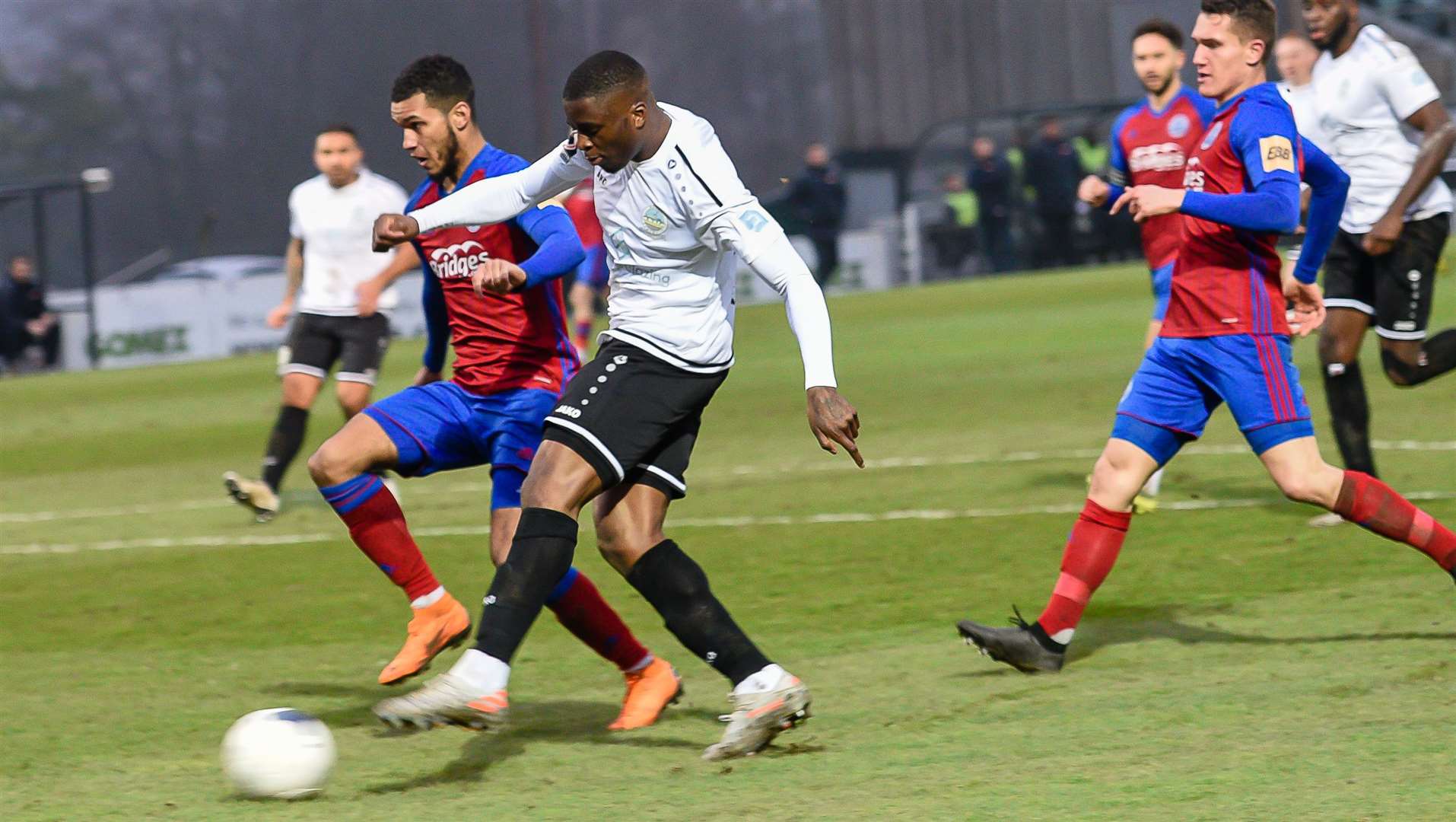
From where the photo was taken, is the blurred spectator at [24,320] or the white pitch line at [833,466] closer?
the white pitch line at [833,466]

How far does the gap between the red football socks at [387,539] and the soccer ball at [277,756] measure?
136 cm

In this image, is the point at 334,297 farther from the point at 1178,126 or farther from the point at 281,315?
the point at 1178,126

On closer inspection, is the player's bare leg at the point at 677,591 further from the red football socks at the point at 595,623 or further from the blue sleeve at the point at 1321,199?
the blue sleeve at the point at 1321,199

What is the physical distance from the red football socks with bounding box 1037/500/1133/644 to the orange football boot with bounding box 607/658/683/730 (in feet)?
3.85

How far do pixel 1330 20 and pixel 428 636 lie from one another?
4.75 meters

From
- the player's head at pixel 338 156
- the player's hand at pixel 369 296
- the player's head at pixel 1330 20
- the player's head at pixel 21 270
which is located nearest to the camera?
the player's head at pixel 1330 20

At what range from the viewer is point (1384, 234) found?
766 cm

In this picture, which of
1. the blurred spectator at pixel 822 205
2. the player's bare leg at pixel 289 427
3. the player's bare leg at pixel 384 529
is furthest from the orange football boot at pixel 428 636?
the blurred spectator at pixel 822 205

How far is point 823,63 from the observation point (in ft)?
129

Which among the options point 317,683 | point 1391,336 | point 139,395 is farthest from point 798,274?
point 139,395

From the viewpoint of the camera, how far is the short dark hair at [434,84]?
19.5 ft

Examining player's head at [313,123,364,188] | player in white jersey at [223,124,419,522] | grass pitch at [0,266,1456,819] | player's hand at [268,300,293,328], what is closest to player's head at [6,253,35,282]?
grass pitch at [0,266,1456,819]

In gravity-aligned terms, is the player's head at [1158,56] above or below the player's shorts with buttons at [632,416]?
above

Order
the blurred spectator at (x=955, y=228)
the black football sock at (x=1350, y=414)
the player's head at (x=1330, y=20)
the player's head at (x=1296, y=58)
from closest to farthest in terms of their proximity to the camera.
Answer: the player's head at (x=1330, y=20), the black football sock at (x=1350, y=414), the player's head at (x=1296, y=58), the blurred spectator at (x=955, y=228)
